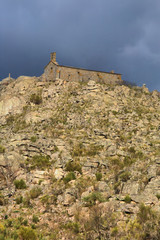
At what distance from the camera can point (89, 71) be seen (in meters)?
59.6

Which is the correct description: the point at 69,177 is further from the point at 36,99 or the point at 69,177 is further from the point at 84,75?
the point at 84,75

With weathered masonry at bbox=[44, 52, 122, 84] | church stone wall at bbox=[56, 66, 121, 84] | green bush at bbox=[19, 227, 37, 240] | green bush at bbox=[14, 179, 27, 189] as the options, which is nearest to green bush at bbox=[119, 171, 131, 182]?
green bush at bbox=[14, 179, 27, 189]

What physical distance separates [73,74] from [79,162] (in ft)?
105

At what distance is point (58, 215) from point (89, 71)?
148 feet

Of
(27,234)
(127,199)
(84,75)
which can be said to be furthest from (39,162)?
(84,75)

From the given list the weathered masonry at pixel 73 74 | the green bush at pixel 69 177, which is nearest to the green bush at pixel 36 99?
the weathered masonry at pixel 73 74

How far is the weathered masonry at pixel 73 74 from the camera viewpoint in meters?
55.5

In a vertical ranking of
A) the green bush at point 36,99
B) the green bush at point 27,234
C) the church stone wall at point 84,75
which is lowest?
the green bush at point 27,234

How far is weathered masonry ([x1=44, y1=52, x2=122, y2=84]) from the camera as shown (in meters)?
55.5

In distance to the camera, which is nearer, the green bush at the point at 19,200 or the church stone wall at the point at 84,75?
the green bush at the point at 19,200

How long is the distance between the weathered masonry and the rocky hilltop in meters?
3.17

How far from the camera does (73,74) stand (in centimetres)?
5666

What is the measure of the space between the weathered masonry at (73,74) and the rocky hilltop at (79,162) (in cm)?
317

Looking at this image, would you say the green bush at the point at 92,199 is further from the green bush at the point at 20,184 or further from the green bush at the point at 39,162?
the green bush at the point at 39,162
